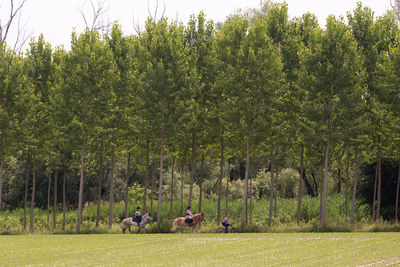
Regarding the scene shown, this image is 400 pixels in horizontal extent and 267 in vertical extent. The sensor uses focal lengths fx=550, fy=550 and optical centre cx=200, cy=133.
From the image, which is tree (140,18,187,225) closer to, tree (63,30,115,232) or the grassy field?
tree (63,30,115,232)

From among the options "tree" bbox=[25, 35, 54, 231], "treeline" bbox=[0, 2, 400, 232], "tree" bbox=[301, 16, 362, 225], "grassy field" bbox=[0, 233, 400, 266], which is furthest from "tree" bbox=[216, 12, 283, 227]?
"tree" bbox=[25, 35, 54, 231]

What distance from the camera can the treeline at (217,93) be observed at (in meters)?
35.2

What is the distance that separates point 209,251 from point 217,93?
1843 centimetres

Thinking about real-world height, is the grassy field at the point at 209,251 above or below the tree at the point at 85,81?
below

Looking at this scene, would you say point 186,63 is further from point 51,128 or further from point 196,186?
point 196,186

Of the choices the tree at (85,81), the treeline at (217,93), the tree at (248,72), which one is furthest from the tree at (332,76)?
the tree at (85,81)

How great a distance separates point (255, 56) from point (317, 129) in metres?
6.20

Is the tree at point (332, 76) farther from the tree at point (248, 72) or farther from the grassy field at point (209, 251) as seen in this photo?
the grassy field at point (209, 251)

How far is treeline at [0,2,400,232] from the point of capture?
35.2m

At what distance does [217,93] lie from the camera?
39.5 m

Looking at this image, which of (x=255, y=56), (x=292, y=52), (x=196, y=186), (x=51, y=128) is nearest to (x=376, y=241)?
(x=255, y=56)

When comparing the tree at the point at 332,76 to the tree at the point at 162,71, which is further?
the tree at the point at 162,71

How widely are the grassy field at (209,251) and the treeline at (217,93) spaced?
29.3 ft

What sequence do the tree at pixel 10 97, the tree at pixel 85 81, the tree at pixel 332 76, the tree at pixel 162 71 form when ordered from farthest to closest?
1. the tree at pixel 10 97
2. the tree at pixel 85 81
3. the tree at pixel 162 71
4. the tree at pixel 332 76
